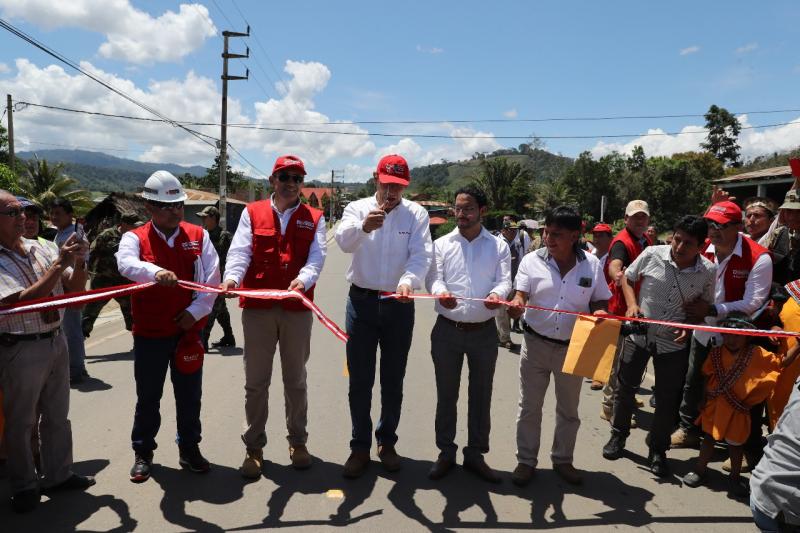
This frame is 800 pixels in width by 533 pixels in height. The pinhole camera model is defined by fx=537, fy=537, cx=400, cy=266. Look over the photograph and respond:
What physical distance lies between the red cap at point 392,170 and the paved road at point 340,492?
7.26 feet

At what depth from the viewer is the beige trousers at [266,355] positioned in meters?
4.00

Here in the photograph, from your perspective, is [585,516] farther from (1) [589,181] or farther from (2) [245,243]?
(1) [589,181]

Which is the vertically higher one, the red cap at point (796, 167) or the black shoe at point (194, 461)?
the red cap at point (796, 167)

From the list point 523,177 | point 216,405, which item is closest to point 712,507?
point 216,405

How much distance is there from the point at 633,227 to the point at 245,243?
152 inches

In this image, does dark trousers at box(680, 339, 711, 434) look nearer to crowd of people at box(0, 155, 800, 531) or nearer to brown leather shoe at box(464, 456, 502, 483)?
crowd of people at box(0, 155, 800, 531)

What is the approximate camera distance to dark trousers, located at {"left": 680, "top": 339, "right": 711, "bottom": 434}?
465cm

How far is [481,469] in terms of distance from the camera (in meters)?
4.00

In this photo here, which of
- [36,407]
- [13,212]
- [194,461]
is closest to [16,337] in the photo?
[36,407]

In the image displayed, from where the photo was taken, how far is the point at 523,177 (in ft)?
149

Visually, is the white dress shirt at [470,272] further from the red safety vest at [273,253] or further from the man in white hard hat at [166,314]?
the man in white hard hat at [166,314]

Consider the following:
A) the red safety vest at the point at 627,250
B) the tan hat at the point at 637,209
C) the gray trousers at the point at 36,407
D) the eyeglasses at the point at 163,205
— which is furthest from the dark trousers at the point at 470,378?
the gray trousers at the point at 36,407

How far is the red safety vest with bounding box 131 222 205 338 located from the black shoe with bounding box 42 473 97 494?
3.43 ft

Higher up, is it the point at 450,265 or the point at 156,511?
the point at 450,265
